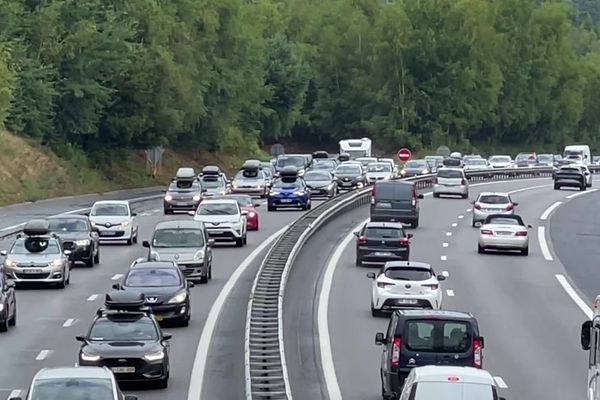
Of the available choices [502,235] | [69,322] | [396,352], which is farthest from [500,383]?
[502,235]

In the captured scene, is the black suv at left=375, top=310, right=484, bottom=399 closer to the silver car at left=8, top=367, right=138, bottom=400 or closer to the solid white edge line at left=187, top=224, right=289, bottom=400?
the solid white edge line at left=187, top=224, right=289, bottom=400

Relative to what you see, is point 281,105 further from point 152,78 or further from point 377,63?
point 152,78

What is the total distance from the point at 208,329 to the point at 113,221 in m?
19.7

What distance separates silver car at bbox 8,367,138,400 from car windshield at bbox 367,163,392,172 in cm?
6465

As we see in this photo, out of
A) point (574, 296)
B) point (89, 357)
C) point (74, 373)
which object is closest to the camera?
point (74, 373)

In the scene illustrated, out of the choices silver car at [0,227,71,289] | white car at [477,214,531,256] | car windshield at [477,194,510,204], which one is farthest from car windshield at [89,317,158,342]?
car windshield at [477,194,510,204]

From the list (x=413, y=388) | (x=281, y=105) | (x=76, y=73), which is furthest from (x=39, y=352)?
(x=281, y=105)

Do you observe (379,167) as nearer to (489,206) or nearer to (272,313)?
(489,206)

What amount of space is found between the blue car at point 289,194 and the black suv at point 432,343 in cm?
4416

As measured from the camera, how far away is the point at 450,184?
77.6 metres

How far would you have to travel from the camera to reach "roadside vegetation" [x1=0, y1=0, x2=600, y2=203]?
85.4m

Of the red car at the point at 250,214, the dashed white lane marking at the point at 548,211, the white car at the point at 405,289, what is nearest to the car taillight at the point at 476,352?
the white car at the point at 405,289

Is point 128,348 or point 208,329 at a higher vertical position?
point 128,348

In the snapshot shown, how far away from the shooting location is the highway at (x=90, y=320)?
26578mm
